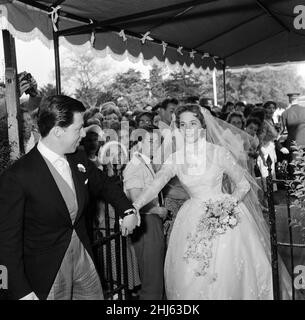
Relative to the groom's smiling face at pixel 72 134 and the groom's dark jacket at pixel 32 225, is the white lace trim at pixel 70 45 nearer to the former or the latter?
the groom's smiling face at pixel 72 134

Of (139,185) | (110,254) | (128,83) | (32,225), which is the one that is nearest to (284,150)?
(139,185)

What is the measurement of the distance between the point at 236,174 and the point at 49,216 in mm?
2222

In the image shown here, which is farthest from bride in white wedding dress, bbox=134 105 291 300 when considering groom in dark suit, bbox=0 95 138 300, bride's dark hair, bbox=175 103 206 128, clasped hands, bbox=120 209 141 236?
groom in dark suit, bbox=0 95 138 300

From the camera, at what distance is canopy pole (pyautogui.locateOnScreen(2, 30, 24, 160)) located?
4523 mm

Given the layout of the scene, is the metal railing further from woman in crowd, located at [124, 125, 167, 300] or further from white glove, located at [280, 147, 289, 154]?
white glove, located at [280, 147, 289, 154]

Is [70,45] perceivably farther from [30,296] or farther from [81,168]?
[30,296]

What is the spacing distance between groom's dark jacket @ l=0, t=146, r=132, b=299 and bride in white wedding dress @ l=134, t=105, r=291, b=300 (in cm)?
130

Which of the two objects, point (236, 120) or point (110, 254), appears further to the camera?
point (236, 120)

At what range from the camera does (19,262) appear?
2.23 meters

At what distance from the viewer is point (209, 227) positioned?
153 inches

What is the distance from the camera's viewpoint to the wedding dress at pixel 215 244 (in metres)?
3.74
